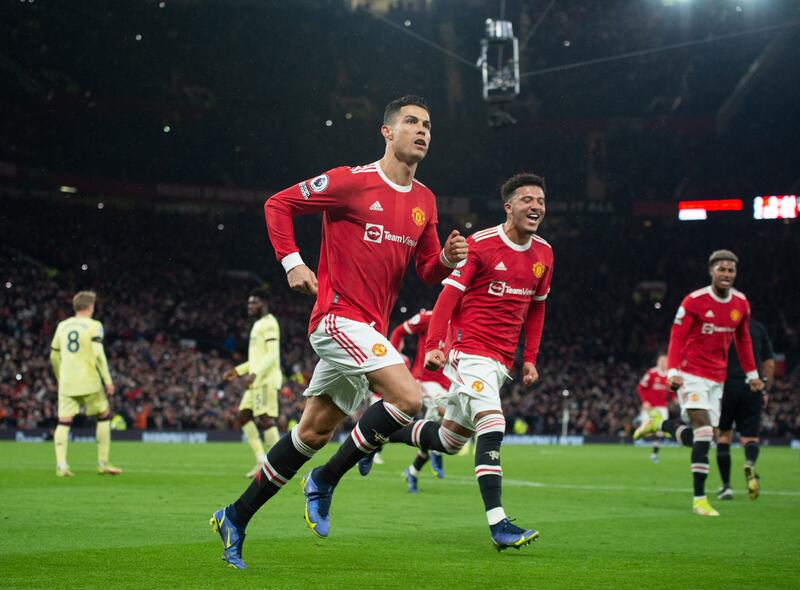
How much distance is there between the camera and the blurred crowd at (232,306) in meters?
32.4

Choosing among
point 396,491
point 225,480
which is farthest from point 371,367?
point 225,480

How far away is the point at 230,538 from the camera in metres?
5.84

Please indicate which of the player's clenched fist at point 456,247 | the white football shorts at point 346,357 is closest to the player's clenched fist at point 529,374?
the player's clenched fist at point 456,247

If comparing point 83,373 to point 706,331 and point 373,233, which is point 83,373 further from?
point 373,233

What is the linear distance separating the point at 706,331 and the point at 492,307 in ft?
11.4

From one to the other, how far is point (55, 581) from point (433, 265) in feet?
9.66

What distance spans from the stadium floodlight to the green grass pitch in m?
11.8

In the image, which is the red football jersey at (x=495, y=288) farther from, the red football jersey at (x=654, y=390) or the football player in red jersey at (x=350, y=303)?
the red football jersey at (x=654, y=390)

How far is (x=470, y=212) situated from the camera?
44844 mm

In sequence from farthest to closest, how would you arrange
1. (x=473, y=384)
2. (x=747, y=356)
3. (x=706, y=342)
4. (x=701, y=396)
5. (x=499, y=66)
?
(x=499, y=66), (x=747, y=356), (x=706, y=342), (x=701, y=396), (x=473, y=384)

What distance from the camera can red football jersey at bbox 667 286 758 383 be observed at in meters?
10.8

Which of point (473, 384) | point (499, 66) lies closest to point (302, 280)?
point (473, 384)

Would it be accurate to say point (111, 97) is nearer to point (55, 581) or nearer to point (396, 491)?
point (396, 491)

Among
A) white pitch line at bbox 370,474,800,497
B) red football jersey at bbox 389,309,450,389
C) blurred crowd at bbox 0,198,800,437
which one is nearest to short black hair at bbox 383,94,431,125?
red football jersey at bbox 389,309,450,389
